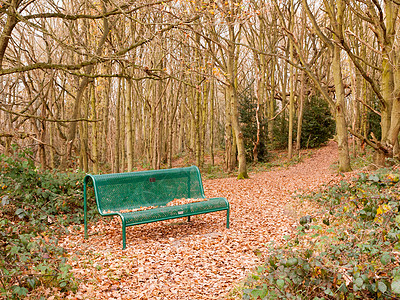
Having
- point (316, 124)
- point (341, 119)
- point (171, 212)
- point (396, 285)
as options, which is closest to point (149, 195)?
point (171, 212)

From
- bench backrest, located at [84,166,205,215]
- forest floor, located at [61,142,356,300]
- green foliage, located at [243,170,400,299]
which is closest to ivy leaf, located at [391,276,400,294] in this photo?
green foliage, located at [243,170,400,299]

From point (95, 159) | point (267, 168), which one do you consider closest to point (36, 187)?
point (95, 159)

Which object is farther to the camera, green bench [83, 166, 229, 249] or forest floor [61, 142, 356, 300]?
green bench [83, 166, 229, 249]

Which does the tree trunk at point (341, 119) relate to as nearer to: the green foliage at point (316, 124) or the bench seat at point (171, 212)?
the bench seat at point (171, 212)

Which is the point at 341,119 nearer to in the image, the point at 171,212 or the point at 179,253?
the point at 171,212

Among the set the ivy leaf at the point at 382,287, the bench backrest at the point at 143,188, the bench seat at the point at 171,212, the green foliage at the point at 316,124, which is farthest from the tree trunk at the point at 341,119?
the green foliage at the point at 316,124

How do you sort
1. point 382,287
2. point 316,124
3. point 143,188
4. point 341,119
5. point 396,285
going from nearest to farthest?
point 396,285 < point 382,287 < point 143,188 < point 341,119 < point 316,124

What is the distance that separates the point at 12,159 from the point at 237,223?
4.04m

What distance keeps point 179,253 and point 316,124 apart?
14651 millimetres

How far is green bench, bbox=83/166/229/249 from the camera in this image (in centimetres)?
536

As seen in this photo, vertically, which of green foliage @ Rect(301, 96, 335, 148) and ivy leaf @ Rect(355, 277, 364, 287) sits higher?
green foliage @ Rect(301, 96, 335, 148)

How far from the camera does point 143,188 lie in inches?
237

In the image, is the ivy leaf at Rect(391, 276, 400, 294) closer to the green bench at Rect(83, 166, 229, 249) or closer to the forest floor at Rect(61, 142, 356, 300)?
the forest floor at Rect(61, 142, 356, 300)

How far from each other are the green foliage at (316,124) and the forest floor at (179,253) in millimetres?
10885
